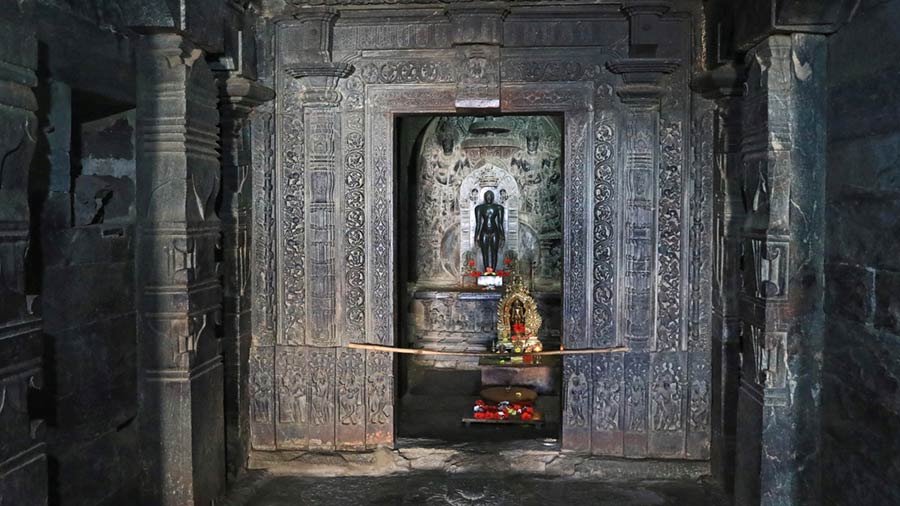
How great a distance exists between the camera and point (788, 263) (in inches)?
142

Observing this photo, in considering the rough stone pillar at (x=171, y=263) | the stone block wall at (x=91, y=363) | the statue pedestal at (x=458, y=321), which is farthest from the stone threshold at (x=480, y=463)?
the statue pedestal at (x=458, y=321)

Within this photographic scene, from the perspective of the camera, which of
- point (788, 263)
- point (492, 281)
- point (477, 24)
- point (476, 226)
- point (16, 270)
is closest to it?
point (16, 270)

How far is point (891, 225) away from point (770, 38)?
127 cm

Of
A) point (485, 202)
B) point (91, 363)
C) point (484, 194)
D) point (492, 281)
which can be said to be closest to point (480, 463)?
point (91, 363)

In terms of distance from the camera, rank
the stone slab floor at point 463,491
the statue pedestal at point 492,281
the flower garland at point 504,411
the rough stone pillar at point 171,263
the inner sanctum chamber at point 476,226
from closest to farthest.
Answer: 1. the rough stone pillar at point 171,263
2. the stone slab floor at point 463,491
3. the flower garland at point 504,411
4. the inner sanctum chamber at point 476,226
5. the statue pedestal at point 492,281

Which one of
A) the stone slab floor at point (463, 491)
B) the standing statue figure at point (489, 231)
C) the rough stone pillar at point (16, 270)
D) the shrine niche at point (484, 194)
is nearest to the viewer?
the rough stone pillar at point (16, 270)

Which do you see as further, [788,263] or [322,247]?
[322,247]

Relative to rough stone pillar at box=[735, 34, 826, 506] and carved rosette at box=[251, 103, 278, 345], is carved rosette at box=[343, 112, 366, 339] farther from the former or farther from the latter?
rough stone pillar at box=[735, 34, 826, 506]

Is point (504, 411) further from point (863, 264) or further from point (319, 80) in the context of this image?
point (863, 264)

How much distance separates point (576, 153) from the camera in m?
5.00

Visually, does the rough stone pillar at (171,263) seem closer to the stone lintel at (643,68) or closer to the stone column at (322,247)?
the stone column at (322,247)

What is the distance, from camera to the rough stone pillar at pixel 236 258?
193 inches

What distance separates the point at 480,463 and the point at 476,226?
173 inches

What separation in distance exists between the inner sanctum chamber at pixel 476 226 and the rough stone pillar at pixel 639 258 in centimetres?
321
